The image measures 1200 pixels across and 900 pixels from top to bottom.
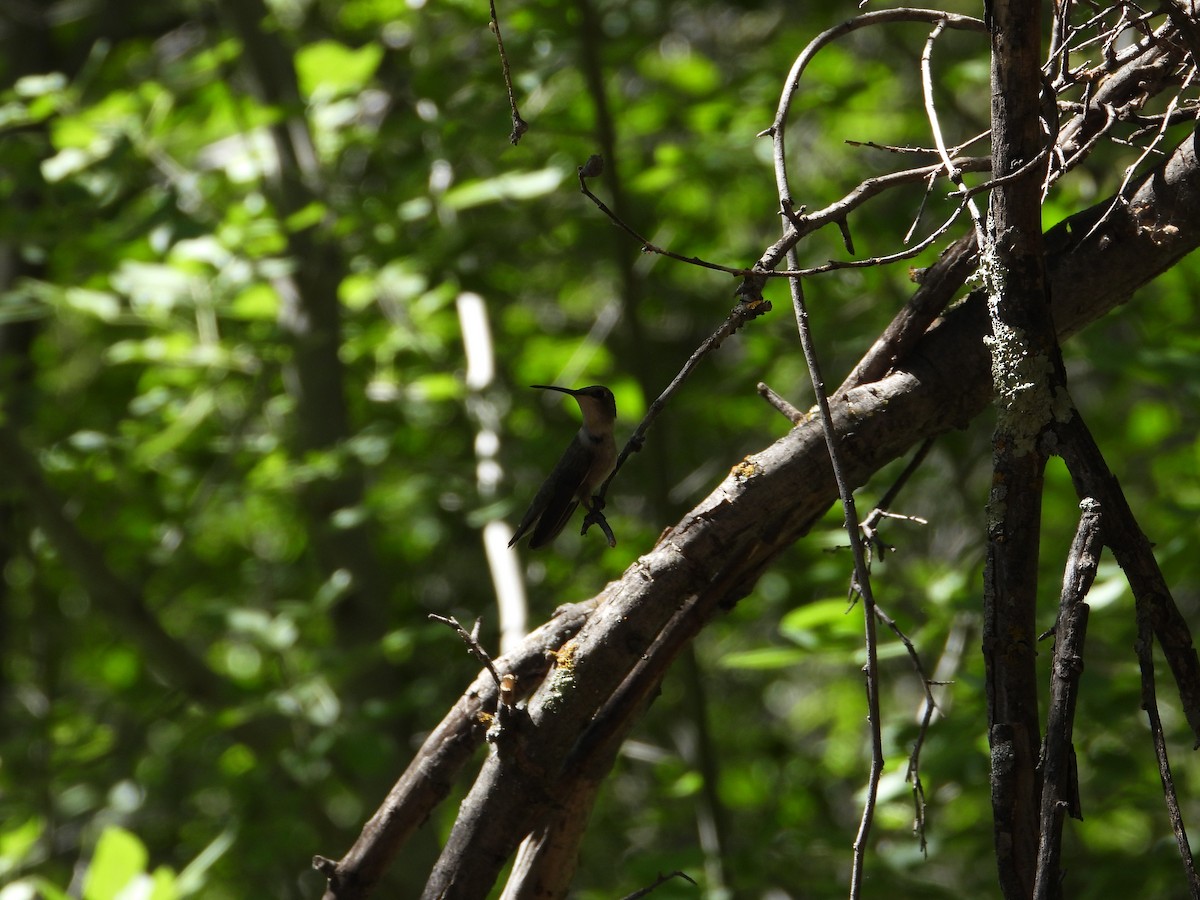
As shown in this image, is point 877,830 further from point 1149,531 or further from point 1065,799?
point 1065,799

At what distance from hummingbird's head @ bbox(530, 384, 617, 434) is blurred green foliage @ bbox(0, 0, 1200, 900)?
2.53ft

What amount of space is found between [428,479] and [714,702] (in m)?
4.52

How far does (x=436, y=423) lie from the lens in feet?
20.0

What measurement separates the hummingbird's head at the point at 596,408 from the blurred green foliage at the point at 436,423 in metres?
0.77

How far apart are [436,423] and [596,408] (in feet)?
9.66

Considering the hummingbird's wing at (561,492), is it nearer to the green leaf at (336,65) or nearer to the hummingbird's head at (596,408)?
the hummingbird's head at (596,408)

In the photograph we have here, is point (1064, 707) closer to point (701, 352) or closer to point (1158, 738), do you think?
point (1158, 738)

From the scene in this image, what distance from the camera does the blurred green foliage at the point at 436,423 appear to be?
13.4 ft

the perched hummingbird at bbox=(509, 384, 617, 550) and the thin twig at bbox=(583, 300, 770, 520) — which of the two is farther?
the perched hummingbird at bbox=(509, 384, 617, 550)

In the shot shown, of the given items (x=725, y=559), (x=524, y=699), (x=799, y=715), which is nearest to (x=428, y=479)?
(x=524, y=699)

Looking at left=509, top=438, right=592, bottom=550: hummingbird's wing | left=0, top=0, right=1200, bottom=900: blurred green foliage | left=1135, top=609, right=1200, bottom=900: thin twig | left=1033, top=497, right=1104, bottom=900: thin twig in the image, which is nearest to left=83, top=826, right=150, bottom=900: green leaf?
left=0, top=0, right=1200, bottom=900: blurred green foliage

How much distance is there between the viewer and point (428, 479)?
4.83 m

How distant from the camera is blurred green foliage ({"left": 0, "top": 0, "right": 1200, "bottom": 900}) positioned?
409cm

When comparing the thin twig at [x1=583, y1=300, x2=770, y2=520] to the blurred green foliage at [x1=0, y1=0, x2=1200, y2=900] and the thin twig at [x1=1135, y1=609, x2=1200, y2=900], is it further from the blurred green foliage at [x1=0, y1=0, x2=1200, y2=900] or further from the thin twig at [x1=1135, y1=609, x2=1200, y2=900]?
the blurred green foliage at [x1=0, y1=0, x2=1200, y2=900]
